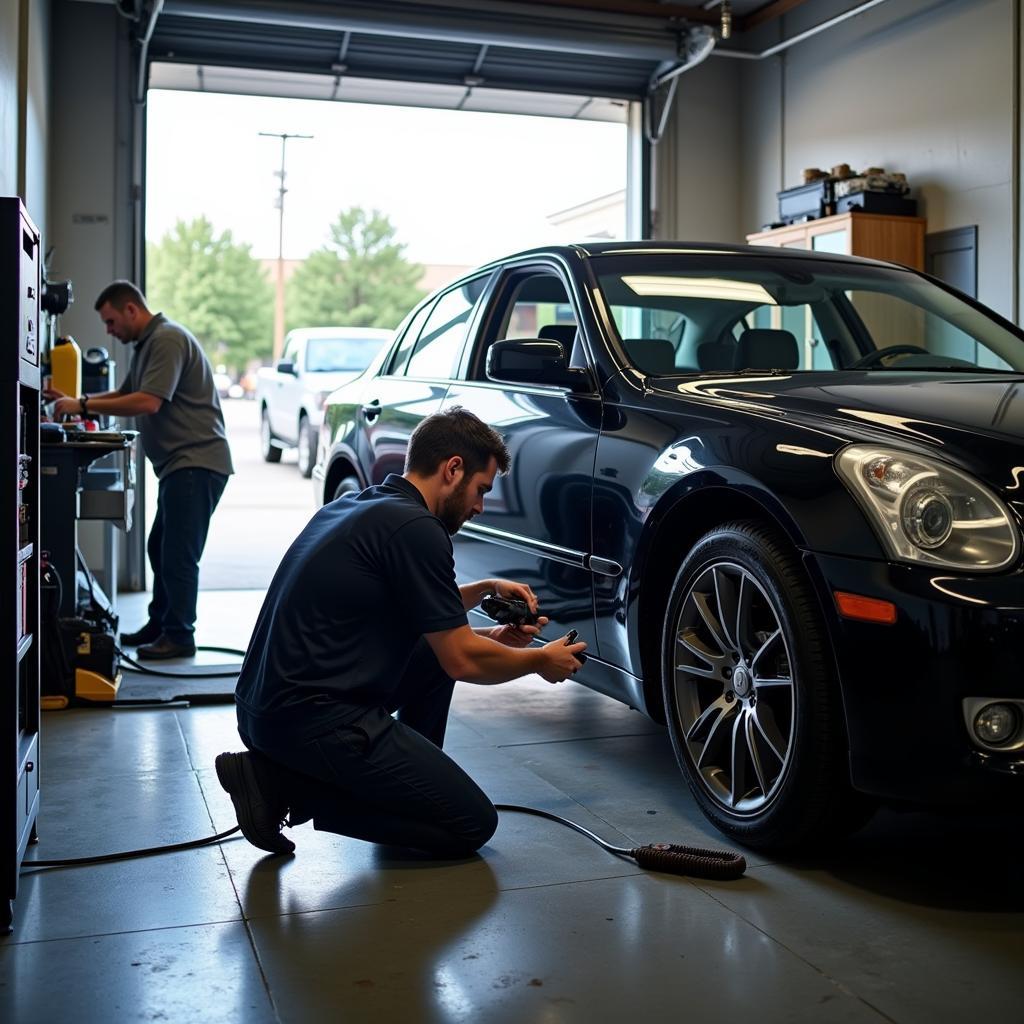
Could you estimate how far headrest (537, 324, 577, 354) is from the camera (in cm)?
412

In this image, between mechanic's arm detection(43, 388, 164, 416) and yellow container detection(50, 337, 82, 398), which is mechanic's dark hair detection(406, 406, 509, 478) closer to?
mechanic's arm detection(43, 388, 164, 416)

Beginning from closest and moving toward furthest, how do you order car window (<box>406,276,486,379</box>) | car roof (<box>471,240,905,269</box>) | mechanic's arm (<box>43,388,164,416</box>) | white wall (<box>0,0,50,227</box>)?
car roof (<box>471,240,905,269</box>) < car window (<box>406,276,486,379</box>) < mechanic's arm (<box>43,388,164,416</box>) < white wall (<box>0,0,50,227</box>)

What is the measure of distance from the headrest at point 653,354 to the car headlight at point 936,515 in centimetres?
108

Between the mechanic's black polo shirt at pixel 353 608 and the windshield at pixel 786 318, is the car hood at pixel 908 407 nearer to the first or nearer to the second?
the windshield at pixel 786 318

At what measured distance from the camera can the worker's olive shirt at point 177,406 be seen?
5.48m

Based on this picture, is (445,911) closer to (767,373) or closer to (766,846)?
(766,846)

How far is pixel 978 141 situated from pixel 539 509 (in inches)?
178

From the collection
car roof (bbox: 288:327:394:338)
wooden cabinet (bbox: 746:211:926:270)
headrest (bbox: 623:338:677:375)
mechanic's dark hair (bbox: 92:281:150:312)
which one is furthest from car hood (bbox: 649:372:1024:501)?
car roof (bbox: 288:327:394:338)

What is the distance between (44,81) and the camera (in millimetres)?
7332

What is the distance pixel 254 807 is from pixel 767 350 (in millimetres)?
1896

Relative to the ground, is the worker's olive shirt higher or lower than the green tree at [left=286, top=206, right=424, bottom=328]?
lower

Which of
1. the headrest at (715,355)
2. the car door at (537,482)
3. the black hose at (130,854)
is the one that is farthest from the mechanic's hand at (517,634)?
the headrest at (715,355)

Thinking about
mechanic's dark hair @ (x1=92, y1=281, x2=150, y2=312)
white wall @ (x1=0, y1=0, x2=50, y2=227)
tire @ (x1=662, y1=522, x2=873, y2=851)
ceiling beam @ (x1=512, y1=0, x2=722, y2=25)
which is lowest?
tire @ (x1=662, y1=522, x2=873, y2=851)

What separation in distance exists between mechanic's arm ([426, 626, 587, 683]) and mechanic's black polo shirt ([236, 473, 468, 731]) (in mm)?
39
